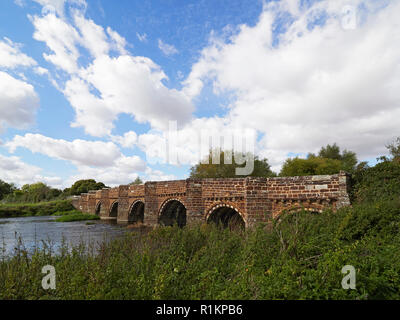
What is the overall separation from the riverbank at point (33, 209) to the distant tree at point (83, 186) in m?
14.6

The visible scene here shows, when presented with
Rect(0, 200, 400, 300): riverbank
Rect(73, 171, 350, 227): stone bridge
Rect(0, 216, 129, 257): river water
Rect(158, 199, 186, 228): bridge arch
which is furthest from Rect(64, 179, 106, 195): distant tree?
Rect(0, 200, 400, 300): riverbank

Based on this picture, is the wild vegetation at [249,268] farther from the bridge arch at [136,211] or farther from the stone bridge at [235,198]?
the bridge arch at [136,211]

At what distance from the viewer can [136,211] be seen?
86.4 ft

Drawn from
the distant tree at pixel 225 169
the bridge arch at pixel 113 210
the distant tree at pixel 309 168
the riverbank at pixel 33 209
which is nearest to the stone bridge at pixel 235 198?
the bridge arch at pixel 113 210

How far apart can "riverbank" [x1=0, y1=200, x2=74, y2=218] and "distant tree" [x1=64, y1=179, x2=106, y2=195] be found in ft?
47.8

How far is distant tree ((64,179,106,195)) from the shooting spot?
2225 inches

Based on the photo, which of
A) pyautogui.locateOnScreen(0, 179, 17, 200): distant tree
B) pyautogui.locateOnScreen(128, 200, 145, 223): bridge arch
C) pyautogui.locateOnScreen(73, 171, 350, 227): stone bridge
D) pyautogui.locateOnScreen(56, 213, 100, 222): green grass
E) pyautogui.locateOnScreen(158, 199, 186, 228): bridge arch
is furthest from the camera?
pyautogui.locateOnScreen(0, 179, 17, 200): distant tree

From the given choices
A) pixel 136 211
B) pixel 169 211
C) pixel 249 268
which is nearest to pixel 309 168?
pixel 169 211

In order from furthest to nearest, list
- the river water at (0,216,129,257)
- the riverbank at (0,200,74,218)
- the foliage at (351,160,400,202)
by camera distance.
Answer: the riverbank at (0,200,74,218), the foliage at (351,160,400,202), the river water at (0,216,129,257)

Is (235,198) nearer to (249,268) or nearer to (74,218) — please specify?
(249,268)

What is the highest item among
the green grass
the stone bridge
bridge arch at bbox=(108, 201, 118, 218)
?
the stone bridge

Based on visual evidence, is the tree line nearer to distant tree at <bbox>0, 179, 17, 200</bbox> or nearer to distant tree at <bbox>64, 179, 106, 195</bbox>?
distant tree at <bbox>64, 179, 106, 195</bbox>

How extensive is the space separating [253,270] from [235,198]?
909 centimetres
